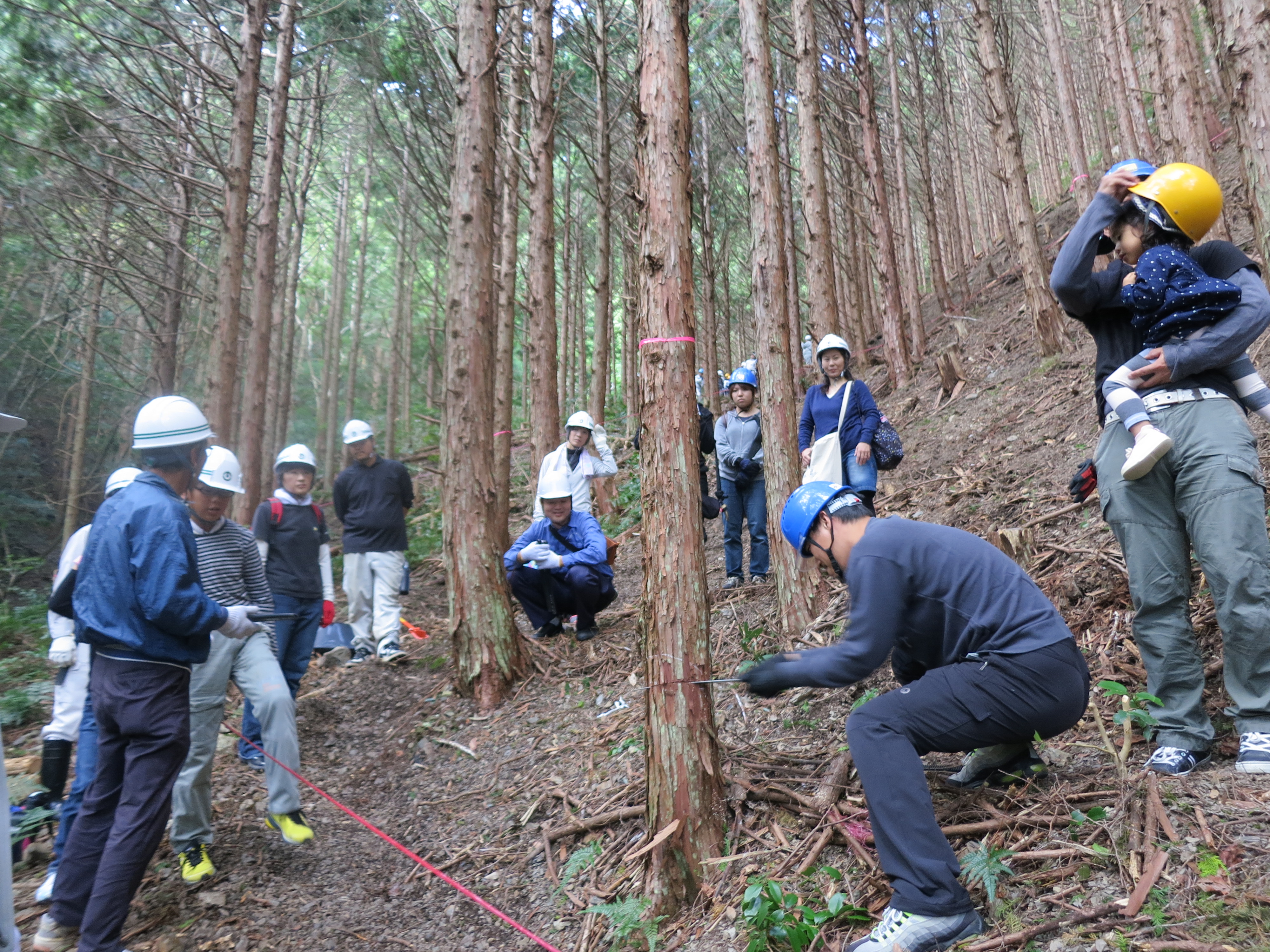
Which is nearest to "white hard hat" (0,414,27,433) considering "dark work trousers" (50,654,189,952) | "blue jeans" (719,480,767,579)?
"dark work trousers" (50,654,189,952)

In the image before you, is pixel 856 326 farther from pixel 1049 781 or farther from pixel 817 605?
pixel 1049 781

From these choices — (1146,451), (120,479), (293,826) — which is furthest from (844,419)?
(120,479)

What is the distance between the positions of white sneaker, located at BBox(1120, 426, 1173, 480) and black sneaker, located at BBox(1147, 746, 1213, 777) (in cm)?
98

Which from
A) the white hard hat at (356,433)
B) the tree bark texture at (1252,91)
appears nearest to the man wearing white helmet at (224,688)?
the white hard hat at (356,433)

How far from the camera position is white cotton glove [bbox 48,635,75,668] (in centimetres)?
447

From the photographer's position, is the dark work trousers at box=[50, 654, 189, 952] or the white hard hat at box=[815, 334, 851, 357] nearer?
the dark work trousers at box=[50, 654, 189, 952]

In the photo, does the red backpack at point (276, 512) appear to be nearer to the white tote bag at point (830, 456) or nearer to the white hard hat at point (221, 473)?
the white hard hat at point (221, 473)

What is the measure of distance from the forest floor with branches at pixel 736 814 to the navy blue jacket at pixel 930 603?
580 mm

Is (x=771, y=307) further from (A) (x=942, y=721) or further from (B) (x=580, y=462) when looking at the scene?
(A) (x=942, y=721)

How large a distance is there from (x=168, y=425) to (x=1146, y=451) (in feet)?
13.0

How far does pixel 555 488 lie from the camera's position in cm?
682

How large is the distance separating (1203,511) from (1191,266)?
0.92 meters

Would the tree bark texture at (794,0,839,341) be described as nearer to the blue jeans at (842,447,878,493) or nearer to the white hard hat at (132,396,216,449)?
the blue jeans at (842,447,878,493)

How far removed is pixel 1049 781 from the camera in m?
2.97
